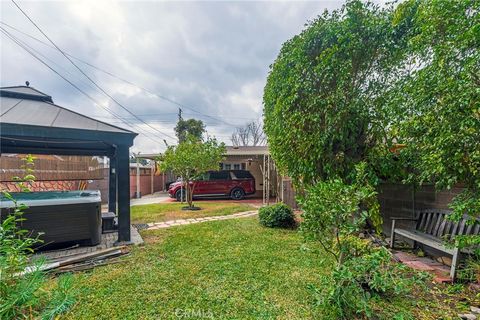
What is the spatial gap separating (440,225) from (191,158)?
7144 millimetres

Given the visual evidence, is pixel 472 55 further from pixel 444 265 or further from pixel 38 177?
pixel 38 177

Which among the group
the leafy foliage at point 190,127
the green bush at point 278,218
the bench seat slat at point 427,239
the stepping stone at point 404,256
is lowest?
the stepping stone at point 404,256

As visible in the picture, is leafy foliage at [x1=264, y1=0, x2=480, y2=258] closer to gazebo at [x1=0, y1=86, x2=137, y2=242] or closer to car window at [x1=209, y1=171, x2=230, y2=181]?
gazebo at [x1=0, y1=86, x2=137, y2=242]

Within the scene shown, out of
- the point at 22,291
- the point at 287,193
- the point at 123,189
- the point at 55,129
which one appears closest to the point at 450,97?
the point at 22,291

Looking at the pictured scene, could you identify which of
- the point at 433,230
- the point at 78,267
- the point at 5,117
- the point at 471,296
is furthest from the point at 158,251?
the point at 433,230

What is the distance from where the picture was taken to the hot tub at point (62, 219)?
3.67 m

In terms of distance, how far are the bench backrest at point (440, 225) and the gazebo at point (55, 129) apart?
5.23 meters

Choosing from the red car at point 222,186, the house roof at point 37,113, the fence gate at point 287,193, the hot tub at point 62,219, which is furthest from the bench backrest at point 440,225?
the red car at point 222,186

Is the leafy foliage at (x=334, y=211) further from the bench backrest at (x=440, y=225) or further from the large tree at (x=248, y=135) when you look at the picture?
the large tree at (x=248, y=135)

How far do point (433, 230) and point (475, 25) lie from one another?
10.2ft

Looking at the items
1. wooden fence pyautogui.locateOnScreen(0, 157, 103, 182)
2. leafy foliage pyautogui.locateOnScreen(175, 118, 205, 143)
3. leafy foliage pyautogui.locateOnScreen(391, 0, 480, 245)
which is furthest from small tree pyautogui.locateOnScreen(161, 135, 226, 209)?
leafy foliage pyautogui.locateOnScreen(175, 118, 205, 143)

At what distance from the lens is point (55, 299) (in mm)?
2279

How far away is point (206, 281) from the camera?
2910 mm

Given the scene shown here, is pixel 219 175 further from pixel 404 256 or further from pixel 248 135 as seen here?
pixel 248 135
